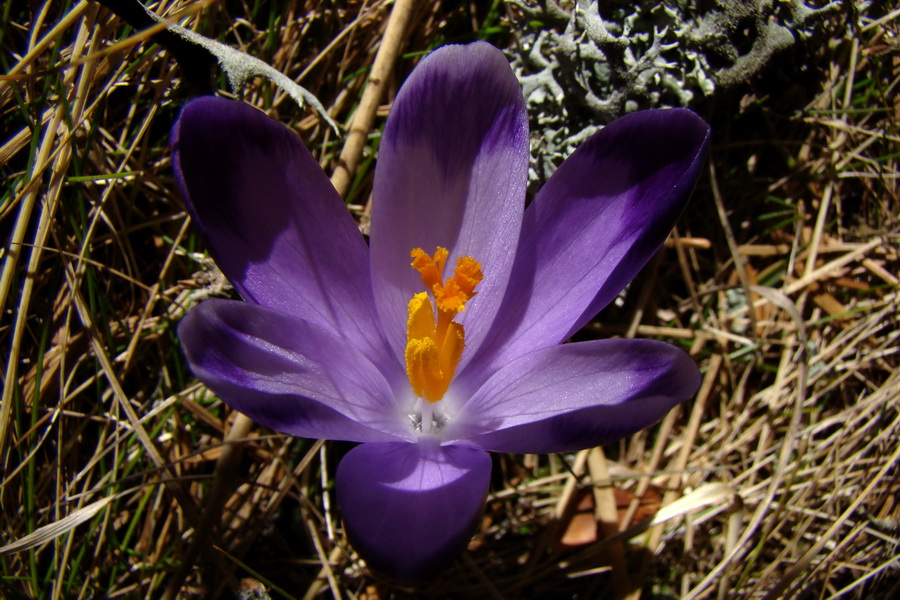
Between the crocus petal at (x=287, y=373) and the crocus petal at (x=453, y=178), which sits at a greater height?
the crocus petal at (x=453, y=178)

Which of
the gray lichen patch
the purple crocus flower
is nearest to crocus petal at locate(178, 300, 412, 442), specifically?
the purple crocus flower

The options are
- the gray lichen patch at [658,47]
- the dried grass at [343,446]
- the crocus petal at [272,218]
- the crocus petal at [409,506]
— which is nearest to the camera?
the crocus petal at [409,506]

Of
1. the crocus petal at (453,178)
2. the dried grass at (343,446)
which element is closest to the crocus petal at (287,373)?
the crocus petal at (453,178)

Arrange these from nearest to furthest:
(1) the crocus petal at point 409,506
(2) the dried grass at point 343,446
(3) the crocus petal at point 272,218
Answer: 1. (1) the crocus petal at point 409,506
2. (3) the crocus petal at point 272,218
3. (2) the dried grass at point 343,446

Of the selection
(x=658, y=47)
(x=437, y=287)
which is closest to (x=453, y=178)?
(x=437, y=287)

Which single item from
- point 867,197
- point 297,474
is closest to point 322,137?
point 297,474

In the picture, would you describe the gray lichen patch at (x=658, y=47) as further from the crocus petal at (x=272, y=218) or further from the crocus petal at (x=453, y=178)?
the crocus petal at (x=272, y=218)

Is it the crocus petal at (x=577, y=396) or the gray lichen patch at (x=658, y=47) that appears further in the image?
the gray lichen patch at (x=658, y=47)

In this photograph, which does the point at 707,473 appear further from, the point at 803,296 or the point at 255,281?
the point at 255,281

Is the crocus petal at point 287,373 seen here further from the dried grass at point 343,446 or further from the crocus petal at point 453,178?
the dried grass at point 343,446
